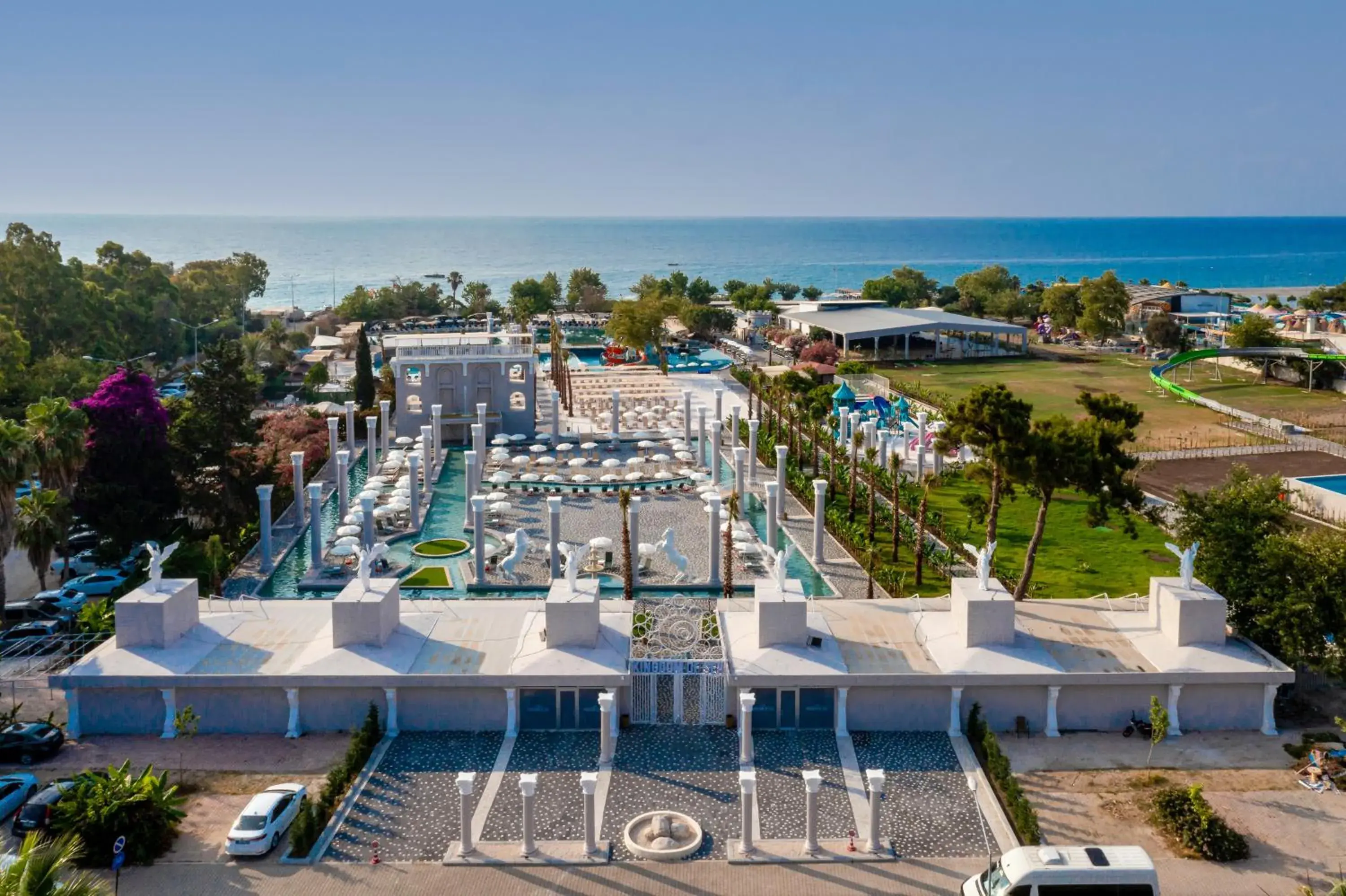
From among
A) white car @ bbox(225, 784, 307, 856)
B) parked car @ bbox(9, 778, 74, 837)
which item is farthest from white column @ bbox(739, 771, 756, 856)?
parked car @ bbox(9, 778, 74, 837)

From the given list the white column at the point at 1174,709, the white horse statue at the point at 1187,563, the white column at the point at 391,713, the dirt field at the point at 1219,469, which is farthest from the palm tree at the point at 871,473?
the white column at the point at 391,713

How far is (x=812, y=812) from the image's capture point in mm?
19172

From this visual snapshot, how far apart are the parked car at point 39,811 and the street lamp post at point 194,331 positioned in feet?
193

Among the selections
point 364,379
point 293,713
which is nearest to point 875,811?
point 293,713

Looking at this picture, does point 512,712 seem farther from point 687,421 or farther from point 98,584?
point 687,421

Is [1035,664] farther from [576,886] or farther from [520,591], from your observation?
[520,591]

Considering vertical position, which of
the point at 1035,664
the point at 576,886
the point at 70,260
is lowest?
the point at 576,886

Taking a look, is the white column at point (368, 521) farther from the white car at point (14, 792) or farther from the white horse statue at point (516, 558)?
the white car at point (14, 792)

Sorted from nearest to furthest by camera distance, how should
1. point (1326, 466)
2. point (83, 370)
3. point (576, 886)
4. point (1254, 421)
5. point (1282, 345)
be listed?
point (576, 886) → point (1326, 466) → point (83, 370) → point (1254, 421) → point (1282, 345)

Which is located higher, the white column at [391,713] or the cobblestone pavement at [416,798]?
the white column at [391,713]

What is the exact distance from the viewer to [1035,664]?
24297 mm

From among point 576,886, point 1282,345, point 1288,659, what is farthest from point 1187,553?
point 1282,345

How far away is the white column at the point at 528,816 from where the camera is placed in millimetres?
18828

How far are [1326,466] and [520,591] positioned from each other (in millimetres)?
34728
